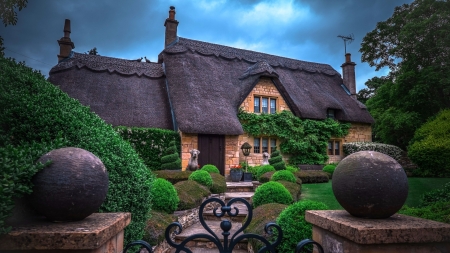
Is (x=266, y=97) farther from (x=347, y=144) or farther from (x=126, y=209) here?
(x=126, y=209)

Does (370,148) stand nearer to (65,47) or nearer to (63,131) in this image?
(63,131)

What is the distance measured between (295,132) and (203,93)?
22.0 feet

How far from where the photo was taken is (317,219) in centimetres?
275

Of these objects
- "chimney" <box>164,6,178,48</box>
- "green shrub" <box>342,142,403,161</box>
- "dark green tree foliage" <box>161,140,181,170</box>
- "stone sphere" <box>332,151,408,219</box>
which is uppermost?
"chimney" <box>164,6,178,48</box>

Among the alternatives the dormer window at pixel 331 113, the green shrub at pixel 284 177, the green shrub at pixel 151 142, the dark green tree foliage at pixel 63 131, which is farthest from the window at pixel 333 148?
the dark green tree foliage at pixel 63 131

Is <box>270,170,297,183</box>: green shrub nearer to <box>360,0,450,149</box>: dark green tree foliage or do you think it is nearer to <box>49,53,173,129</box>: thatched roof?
<box>49,53,173,129</box>: thatched roof

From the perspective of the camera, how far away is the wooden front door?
1519 cm

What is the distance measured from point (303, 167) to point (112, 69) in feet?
45.9

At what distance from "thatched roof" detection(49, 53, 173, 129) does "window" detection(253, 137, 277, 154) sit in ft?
18.6

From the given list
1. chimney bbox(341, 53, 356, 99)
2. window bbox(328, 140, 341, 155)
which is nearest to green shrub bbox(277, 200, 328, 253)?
window bbox(328, 140, 341, 155)

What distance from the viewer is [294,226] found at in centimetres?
361

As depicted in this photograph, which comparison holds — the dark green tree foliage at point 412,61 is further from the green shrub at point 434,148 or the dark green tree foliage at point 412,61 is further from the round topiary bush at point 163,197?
the round topiary bush at point 163,197

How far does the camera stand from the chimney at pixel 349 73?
2312 cm

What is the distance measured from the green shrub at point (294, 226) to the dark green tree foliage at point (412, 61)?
50.5 ft
